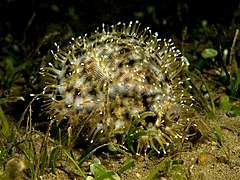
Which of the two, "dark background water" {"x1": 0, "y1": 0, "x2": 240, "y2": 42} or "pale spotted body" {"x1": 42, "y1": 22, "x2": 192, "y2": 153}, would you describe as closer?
"pale spotted body" {"x1": 42, "y1": 22, "x2": 192, "y2": 153}

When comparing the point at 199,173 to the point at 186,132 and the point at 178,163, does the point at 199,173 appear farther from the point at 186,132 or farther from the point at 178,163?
the point at 186,132

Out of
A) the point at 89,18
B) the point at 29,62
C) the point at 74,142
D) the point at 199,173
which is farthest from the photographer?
the point at 89,18

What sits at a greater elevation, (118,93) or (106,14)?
(106,14)

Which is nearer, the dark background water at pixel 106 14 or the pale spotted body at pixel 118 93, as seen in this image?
the pale spotted body at pixel 118 93

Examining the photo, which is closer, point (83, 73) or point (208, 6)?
point (83, 73)

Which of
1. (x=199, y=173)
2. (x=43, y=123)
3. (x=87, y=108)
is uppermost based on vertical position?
(x=87, y=108)

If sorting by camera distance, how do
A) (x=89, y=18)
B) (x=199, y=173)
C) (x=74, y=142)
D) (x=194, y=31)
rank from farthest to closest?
(x=89, y=18) → (x=194, y=31) → (x=74, y=142) → (x=199, y=173)

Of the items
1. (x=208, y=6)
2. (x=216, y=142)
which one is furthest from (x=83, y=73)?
(x=208, y=6)

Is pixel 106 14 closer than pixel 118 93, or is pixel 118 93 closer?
pixel 118 93
